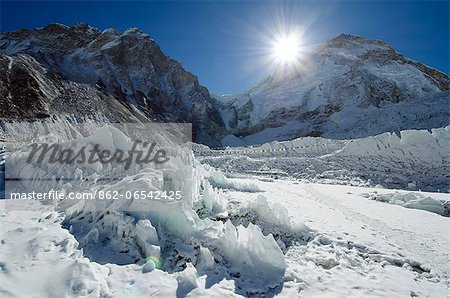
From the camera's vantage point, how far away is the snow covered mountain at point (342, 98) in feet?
240

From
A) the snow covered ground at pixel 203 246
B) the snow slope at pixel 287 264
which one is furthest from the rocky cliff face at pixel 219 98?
the snow slope at pixel 287 264

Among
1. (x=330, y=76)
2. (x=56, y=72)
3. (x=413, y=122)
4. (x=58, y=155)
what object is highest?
(x=330, y=76)

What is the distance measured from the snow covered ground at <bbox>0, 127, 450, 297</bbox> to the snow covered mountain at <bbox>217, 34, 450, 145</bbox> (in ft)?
211

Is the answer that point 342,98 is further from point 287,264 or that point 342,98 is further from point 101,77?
point 287,264

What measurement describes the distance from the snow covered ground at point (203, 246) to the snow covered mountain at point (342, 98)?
64455 mm

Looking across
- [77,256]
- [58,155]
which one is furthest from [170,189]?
[58,155]

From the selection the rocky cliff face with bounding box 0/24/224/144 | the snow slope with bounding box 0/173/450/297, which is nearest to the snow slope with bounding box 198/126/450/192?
the snow slope with bounding box 0/173/450/297

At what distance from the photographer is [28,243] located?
737 cm

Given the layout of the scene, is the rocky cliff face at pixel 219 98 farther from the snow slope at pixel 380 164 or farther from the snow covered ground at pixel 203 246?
the snow covered ground at pixel 203 246

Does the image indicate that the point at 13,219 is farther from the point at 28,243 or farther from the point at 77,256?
the point at 77,256

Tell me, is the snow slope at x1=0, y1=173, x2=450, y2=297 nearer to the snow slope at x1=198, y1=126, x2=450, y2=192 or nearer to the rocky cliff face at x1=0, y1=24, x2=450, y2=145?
the snow slope at x1=198, y1=126, x2=450, y2=192

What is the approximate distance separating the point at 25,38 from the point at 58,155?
87.8m

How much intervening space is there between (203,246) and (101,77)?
74251 mm

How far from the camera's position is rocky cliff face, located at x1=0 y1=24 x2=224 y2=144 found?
52656 mm
